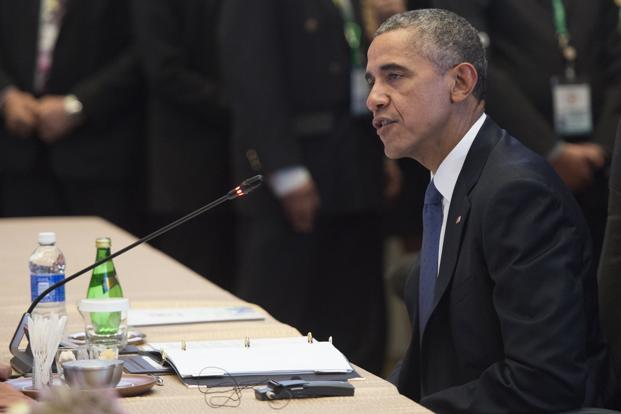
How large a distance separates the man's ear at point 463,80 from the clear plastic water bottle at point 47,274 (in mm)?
959

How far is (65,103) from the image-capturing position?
5.37 metres

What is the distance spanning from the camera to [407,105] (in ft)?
8.91

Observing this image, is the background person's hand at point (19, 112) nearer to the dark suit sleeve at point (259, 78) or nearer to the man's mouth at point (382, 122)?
the dark suit sleeve at point (259, 78)

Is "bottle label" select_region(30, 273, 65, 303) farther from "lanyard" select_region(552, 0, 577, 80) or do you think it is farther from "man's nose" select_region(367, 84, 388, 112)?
"lanyard" select_region(552, 0, 577, 80)

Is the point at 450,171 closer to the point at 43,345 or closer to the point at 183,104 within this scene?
the point at 43,345

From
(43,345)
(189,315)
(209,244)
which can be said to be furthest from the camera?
(209,244)

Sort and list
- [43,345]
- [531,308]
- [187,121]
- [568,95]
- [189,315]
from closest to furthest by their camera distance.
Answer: [43,345], [531,308], [189,315], [568,95], [187,121]

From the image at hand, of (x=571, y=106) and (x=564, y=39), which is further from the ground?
(x=564, y=39)

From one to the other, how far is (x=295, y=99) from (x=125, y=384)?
9.62 feet

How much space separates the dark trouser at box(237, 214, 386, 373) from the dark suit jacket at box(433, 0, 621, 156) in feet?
2.73

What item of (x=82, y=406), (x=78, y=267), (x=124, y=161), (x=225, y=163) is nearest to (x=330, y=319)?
(x=225, y=163)

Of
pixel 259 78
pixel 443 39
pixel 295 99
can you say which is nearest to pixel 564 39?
pixel 295 99

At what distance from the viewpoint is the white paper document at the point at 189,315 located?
113 inches

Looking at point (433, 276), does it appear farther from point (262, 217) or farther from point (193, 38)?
point (193, 38)
